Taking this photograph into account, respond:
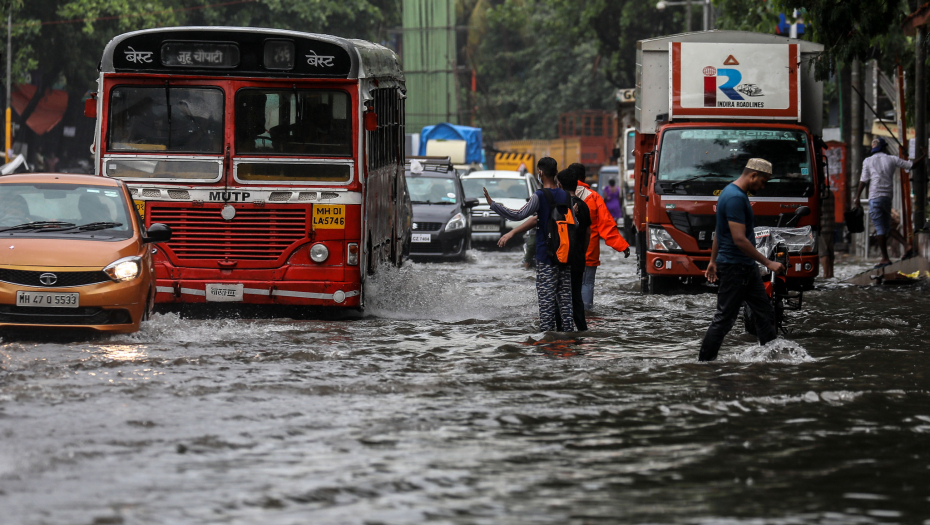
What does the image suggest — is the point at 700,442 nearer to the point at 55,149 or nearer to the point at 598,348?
the point at 598,348

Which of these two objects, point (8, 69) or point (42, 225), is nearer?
point (42, 225)

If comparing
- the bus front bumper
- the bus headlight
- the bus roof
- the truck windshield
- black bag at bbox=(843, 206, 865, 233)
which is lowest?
the bus front bumper

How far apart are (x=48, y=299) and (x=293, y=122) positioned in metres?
3.36

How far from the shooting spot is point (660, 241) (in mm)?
15273

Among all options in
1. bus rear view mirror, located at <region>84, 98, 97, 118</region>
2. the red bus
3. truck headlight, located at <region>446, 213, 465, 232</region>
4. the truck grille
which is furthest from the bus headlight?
truck headlight, located at <region>446, 213, 465, 232</region>

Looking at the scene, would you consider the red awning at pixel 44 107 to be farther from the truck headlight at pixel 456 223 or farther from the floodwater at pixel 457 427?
the floodwater at pixel 457 427

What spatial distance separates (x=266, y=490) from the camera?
6043 millimetres

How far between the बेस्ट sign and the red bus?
14.2ft

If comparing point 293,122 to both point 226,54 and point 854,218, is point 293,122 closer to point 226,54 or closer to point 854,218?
point 226,54

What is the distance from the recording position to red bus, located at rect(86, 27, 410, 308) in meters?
13.0

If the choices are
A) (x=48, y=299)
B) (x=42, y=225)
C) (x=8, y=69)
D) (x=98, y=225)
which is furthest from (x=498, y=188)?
(x=8, y=69)

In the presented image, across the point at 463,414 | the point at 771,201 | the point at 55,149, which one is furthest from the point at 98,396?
the point at 55,149

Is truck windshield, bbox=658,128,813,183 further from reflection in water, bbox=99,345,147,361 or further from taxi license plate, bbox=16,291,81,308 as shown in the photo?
taxi license plate, bbox=16,291,81,308

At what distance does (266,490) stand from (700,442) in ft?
8.17
